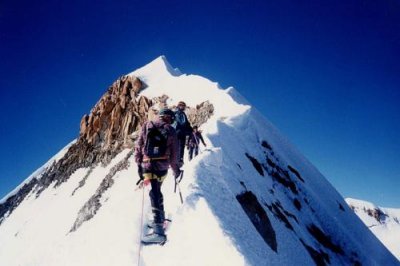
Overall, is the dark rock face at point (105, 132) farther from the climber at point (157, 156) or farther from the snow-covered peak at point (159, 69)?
the climber at point (157, 156)

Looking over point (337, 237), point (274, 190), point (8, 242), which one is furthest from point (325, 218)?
point (8, 242)

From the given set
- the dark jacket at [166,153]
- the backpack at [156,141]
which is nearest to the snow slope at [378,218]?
the dark jacket at [166,153]

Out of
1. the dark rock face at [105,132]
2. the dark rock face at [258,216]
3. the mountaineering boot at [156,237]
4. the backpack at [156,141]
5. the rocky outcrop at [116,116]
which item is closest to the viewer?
the mountaineering boot at [156,237]

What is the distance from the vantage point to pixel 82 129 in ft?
146

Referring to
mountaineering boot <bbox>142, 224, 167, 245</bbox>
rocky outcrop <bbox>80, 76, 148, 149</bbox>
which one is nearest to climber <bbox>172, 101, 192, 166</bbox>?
mountaineering boot <bbox>142, 224, 167, 245</bbox>

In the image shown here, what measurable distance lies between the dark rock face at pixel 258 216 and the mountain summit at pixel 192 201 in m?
0.06

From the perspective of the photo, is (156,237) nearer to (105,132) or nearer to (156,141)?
(156,141)

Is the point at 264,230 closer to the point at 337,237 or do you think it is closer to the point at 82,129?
the point at 337,237

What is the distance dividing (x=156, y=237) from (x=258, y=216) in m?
5.14

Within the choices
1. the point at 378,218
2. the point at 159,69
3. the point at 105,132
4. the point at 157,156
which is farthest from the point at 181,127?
the point at 378,218

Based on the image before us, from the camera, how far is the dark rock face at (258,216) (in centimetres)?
1057

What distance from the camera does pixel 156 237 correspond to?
7035 millimetres

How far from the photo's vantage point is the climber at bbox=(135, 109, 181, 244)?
23.8 ft

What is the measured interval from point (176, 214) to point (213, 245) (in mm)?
1380
